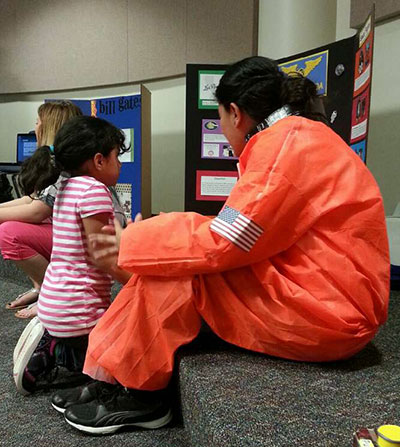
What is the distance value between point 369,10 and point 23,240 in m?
2.03

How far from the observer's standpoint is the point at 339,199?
86cm

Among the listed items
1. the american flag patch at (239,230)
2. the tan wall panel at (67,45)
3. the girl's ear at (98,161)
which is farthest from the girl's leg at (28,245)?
Result: the tan wall panel at (67,45)

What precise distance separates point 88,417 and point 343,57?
67.5 inches

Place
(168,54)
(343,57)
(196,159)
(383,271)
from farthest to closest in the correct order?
(168,54)
(196,159)
(343,57)
(383,271)

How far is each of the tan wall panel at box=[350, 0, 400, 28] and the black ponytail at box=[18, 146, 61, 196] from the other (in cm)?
182

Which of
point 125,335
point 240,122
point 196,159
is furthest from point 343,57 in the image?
point 125,335

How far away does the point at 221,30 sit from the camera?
10.4 feet

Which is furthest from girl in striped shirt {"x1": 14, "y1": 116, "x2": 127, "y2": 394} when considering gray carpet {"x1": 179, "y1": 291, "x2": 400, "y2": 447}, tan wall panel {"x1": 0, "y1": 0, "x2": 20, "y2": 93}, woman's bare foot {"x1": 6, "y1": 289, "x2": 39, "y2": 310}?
tan wall panel {"x1": 0, "y1": 0, "x2": 20, "y2": 93}

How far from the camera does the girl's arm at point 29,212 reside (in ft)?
6.39

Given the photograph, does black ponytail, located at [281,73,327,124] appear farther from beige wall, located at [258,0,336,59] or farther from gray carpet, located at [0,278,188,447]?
beige wall, located at [258,0,336,59]

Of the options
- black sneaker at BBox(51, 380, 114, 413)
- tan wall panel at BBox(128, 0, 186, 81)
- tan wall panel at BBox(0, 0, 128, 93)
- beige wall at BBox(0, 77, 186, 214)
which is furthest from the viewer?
tan wall panel at BBox(0, 0, 128, 93)

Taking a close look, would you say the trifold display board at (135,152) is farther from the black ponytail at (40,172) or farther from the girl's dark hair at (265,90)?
the girl's dark hair at (265,90)

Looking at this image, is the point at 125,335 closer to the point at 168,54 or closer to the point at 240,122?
the point at 240,122

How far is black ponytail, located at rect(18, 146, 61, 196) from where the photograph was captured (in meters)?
1.46
